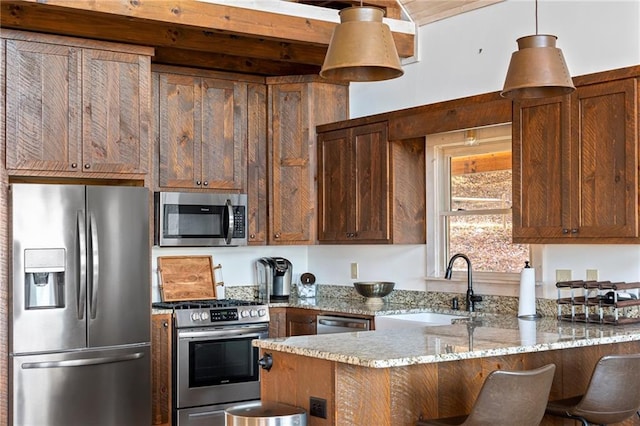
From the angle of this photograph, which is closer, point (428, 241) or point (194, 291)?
point (428, 241)

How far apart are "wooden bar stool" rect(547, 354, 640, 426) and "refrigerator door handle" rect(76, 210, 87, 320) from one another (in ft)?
9.13

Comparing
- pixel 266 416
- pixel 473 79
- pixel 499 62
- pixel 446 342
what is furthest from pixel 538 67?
pixel 473 79

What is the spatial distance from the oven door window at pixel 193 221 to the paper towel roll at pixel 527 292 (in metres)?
2.28

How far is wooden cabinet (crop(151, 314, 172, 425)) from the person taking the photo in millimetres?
5570

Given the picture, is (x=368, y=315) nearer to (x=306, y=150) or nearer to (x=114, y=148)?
(x=306, y=150)

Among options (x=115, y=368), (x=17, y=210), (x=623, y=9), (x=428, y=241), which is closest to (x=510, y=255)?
(x=428, y=241)

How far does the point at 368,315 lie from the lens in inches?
212

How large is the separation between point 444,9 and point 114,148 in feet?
7.58

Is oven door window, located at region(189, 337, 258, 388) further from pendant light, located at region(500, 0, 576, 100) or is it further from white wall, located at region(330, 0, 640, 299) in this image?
pendant light, located at region(500, 0, 576, 100)

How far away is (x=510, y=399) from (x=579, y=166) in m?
1.73

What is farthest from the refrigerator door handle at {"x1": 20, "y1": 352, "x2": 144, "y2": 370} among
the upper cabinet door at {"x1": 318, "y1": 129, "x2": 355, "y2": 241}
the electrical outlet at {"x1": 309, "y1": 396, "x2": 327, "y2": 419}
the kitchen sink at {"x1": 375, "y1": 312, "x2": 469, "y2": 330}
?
the electrical outlet at {"x1": 309, "y1": 396, "x2": 327, "y2": 419}

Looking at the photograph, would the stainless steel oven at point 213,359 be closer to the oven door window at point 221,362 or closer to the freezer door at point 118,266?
the oven door window at point 221,362

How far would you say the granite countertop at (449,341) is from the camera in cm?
315

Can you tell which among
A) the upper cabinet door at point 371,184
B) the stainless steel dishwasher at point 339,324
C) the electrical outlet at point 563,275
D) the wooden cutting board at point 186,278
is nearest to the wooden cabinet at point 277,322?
the stainless steel dishwasher at point 339,324
